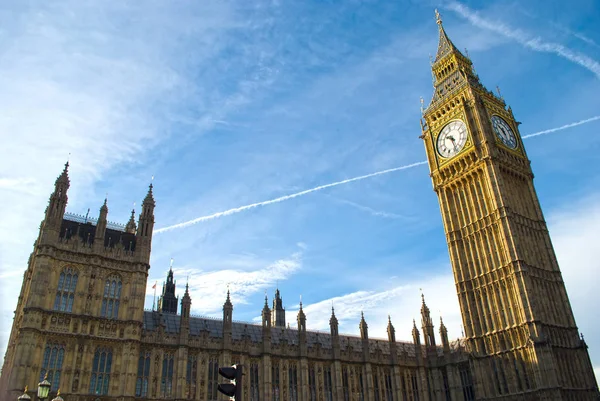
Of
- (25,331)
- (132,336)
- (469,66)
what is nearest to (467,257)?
(469,66)

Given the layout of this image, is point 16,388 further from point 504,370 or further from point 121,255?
point 504,370

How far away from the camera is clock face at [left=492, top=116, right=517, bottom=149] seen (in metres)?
67.7

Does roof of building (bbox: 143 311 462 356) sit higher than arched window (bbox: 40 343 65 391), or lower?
higher

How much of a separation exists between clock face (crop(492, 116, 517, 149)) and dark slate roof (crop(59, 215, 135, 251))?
1911 inches

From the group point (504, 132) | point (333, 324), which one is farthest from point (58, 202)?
point (504, 132)

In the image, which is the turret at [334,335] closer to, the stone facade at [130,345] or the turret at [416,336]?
the stone facade at [130,345]

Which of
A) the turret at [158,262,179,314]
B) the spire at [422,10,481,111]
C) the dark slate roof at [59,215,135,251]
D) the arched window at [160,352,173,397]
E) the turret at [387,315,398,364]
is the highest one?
the spire at [422,10,481,111]

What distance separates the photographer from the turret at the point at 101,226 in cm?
4781

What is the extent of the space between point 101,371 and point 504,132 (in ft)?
188

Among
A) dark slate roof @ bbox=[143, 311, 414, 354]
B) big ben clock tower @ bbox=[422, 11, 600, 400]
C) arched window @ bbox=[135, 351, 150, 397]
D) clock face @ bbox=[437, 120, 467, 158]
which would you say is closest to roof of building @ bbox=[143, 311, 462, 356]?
dark slate roof @ bbox=[143, 311, 414, 354]

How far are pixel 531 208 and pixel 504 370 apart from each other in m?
21.5

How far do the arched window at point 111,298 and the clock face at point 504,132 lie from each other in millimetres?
50799

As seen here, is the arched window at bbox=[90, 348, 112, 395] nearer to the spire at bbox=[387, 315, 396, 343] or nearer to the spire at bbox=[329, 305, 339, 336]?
the spire at bbox=[329, 305, 339, 336]

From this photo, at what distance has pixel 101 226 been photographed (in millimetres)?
48594
